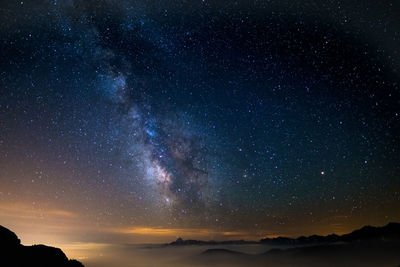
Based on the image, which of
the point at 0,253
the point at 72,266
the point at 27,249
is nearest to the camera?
the point at 0,253

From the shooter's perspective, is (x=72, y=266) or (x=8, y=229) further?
(x=72, y=266)

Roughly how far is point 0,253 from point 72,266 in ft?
65.6

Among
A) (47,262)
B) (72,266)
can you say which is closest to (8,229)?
(47,262)

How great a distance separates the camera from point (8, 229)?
62.9 m

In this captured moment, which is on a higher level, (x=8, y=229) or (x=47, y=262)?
(x=8, y=229)

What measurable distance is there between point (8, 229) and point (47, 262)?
14.2 meters

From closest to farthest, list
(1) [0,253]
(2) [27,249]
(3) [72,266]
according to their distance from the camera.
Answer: (1) [0,253], (2) [27,249], (3) [72,266]

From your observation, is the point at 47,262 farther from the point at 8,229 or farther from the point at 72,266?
the point at 8,229

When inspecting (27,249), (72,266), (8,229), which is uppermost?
(8,229)

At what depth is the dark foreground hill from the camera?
60.9 m

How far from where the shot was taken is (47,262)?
7119cm

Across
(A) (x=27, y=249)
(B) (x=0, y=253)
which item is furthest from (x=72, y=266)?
(B) (x=0, y=253)

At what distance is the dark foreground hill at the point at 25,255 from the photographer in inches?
2399

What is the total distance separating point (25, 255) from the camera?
214ft
